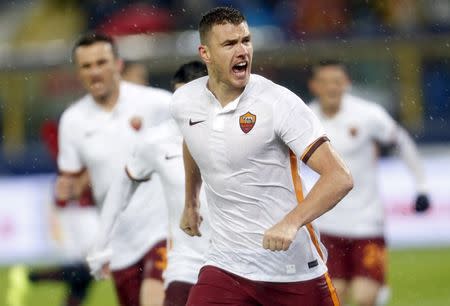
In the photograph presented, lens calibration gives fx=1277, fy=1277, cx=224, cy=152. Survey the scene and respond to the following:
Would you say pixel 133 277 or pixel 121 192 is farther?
pixel 133 277

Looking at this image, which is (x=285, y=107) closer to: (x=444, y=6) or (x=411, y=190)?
(x=411, y=190)

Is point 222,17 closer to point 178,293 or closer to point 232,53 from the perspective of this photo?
point 232,53

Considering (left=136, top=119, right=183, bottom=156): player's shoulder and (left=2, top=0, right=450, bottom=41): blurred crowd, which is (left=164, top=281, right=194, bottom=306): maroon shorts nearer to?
(left=136, top=119, right=183, bottom=156): player's shoulder

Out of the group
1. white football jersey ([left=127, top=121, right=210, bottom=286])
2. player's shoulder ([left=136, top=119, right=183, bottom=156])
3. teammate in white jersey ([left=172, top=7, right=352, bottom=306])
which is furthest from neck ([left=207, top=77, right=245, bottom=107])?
player's shoulder ([left=136, top=119, right=183, bottom=156])

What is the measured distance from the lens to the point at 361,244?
11422 millimetres

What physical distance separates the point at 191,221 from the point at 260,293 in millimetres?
829

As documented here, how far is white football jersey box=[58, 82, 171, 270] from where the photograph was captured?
971cm

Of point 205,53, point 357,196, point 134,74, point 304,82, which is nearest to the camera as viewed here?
point 205,53

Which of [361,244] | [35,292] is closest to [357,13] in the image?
[35,292]

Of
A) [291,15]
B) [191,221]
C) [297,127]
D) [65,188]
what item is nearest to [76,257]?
[65,188]

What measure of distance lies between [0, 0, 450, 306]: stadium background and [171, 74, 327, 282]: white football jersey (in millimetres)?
8981

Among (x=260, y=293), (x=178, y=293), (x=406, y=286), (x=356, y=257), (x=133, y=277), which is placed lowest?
(x=406, y=286)

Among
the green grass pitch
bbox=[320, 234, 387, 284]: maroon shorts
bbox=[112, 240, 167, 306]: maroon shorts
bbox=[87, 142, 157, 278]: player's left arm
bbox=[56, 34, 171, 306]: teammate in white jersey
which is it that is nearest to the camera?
bbox=[87, 142, 157, 278]: player's left arm

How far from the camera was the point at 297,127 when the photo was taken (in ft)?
22.1
